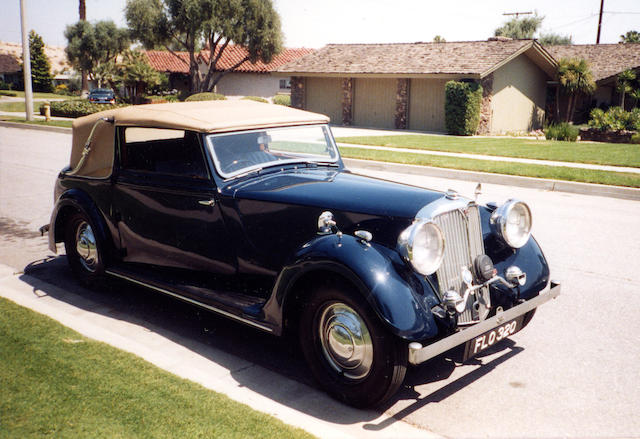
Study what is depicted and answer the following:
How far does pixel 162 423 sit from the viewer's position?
122 inches

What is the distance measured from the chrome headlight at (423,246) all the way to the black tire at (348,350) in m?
0.38

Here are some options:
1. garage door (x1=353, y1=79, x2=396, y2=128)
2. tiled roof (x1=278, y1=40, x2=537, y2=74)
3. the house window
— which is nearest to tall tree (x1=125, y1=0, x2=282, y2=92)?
the house window

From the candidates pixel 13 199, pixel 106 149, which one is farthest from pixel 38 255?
pixel 13 199

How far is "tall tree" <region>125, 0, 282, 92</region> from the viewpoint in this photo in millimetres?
39938

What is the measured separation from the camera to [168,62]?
51031mm

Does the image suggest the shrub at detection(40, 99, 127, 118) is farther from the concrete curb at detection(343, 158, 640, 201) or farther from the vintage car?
the vintage car

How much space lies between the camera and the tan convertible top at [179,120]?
459cm

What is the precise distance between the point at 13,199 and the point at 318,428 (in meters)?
8.16

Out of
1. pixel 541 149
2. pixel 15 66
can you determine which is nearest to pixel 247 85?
pixel 541 149

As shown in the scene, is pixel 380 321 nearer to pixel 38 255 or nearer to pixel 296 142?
pixel 296 142

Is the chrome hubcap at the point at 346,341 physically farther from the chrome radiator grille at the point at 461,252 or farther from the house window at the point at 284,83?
the house window at the point at 284,83

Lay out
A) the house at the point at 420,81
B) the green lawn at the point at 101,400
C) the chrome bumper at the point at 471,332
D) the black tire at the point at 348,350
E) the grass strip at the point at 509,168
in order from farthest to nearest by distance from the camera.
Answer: the house at the point at 420,81
the grass strip at the point at 509,168
the black tire at the point at 348,350
the chrome bumper at the point at 471,332
the green lawn at the point at 101,400

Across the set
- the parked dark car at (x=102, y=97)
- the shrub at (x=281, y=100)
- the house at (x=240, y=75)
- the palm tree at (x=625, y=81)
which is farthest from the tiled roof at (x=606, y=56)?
the parked dark car at (x=102, y=97)

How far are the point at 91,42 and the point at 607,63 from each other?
4766cm
